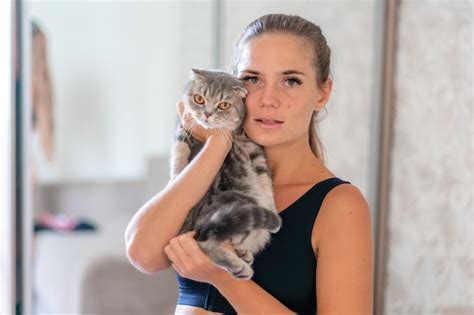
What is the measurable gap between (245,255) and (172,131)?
1.94m

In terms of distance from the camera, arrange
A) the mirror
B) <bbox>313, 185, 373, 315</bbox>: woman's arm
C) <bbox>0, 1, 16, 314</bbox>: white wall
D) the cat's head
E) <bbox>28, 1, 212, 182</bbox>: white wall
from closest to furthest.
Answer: <bbox>313, 185, 373, 315</bbox>: woman's arm → the cat's head → <bbox>0, 1, 16, 314</bbox>: white wall → the mirror → <bbox>28, 1, 212, 182</bbox>: white wall

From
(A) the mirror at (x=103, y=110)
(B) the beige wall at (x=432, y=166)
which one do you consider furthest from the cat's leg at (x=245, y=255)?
(A) the mirror at (x=103, y=110)

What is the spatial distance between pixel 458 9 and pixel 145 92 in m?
2.51

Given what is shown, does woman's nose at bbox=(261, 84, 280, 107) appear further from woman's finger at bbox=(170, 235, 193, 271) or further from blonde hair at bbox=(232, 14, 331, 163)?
woman's finger at bbox=(170, 235, 193, 271)

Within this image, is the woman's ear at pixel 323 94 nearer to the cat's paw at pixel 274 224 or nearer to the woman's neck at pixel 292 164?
the woman's neck at pixel 292 164

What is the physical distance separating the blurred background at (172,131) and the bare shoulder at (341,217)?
18.8 inches

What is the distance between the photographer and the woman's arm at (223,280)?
0.92 meters

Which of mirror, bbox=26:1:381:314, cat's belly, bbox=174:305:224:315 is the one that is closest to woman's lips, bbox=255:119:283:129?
cat's belly, bbox=174:305:224:315

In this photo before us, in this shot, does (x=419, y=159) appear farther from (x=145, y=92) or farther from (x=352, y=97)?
(x=145, y=92)

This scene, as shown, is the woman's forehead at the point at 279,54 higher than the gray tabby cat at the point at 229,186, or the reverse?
the woman's forehead at the point at 279,54

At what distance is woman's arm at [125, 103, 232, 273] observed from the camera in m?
0.97

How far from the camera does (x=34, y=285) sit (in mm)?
2893

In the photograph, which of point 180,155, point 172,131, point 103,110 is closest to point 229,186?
point 180,155

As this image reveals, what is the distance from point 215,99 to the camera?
105cm
